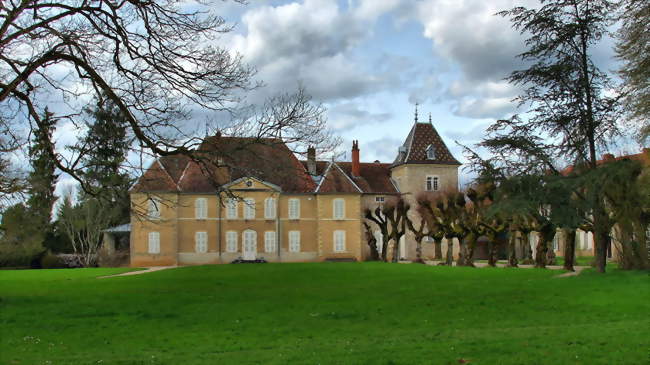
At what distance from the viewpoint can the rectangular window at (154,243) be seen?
3969 cm

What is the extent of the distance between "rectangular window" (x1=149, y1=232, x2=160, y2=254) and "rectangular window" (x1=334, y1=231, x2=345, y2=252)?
1087cm

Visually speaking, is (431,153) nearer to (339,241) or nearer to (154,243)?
(339,241)

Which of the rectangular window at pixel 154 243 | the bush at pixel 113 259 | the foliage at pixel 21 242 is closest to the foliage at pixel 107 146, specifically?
the foliage at pixel 21 242

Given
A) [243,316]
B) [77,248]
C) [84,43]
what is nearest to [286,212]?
[77,248]

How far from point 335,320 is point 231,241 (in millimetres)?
28418

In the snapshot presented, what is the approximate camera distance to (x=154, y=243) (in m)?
39.7

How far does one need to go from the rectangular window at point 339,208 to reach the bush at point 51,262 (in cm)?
1835

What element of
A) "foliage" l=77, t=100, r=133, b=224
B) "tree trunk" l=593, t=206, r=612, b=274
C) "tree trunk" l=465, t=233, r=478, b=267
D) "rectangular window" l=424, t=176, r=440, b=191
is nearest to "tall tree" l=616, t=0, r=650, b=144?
"tree trunk" l=593, t=206, r=612, b=274

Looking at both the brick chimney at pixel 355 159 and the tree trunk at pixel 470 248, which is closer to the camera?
the tree trunk at pixel 470 248

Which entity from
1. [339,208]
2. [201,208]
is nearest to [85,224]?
[201,208]

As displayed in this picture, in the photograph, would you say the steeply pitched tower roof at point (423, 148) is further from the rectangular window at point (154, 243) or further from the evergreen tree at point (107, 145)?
the evergreen tree at point (107, 145)

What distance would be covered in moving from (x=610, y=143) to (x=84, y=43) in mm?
16417

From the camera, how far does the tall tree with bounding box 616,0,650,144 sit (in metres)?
19.2

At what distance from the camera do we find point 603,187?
19.1m
